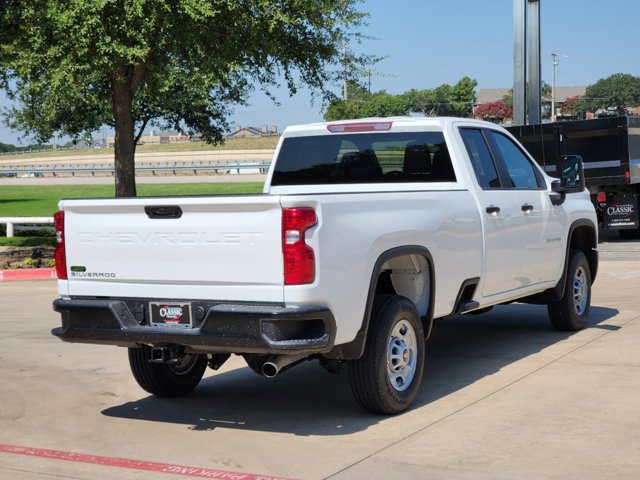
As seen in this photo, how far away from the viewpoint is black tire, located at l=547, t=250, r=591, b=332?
973 centimetres

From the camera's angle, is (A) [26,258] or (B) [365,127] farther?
(A) [26,258]

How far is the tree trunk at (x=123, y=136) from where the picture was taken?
704 inches

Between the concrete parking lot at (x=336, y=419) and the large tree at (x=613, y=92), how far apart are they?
529 ft

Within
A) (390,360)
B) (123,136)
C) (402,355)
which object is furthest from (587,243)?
(123,136)

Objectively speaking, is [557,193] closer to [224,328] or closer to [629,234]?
[224,328]

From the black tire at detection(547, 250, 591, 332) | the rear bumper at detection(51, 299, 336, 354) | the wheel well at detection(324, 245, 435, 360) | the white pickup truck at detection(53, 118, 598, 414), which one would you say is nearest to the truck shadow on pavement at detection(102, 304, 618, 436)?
the black tire at detection(547, 250, 591, 332)

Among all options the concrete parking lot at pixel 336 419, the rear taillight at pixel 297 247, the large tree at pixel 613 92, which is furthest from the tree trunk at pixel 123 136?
the large tree at pixel 613 92

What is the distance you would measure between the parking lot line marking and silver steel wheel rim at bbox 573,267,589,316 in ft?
17.6

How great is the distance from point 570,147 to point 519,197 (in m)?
11.3

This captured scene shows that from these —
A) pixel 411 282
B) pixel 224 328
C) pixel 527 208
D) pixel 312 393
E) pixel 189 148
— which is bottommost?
pixel 312 393

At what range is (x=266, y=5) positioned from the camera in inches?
596

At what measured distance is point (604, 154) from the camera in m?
19.2

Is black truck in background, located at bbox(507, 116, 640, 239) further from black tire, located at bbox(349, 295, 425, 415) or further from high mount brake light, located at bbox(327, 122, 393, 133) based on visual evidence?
black tire, located at bbox(349, 295, 425, 415)

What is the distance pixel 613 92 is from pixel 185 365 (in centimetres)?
18421
